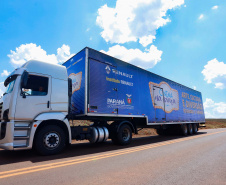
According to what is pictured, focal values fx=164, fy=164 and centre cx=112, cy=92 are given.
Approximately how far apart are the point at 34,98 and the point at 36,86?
446 millimetres

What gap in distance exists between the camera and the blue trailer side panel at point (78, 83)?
648cm

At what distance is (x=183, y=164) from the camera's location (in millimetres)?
4234

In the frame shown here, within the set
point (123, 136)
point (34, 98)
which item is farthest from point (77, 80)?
point (123, 136)

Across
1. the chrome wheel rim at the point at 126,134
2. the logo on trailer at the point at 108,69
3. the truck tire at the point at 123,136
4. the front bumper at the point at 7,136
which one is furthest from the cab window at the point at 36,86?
the chrome wheel rim at the point at 126,134

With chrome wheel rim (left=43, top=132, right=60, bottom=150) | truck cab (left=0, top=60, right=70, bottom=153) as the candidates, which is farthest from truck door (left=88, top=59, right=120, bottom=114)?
chrome wheel rim (left=43, top=132, right=60, bottom=150)

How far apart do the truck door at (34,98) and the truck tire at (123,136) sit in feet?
11.0

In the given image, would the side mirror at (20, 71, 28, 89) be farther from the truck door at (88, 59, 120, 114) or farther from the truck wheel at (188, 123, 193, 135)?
→ the truck wheel at (188, 123, 193, 135)

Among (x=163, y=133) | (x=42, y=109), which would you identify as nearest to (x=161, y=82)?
(x=163, y=133)

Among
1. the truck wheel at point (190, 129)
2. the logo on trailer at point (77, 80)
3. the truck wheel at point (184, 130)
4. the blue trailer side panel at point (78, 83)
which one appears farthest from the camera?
the truck wheel at point (190, 129)

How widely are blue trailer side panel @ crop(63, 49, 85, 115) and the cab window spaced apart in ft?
4.62

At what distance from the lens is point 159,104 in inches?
402

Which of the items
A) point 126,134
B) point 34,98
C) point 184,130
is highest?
point 34,98

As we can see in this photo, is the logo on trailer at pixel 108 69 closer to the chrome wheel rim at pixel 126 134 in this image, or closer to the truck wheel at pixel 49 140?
the chrome wheel rim at pixel 126 134

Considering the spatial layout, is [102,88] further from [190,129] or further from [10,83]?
[190,129]
